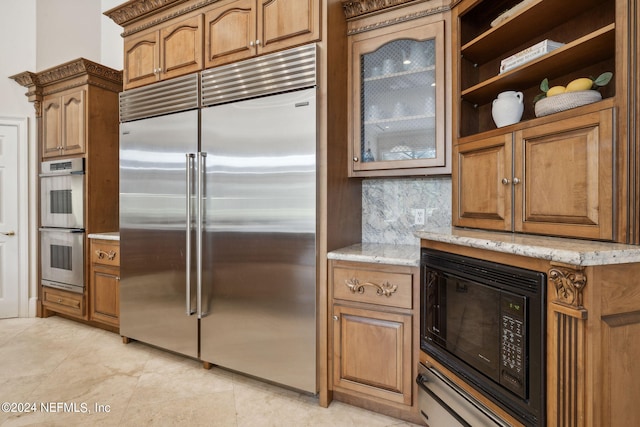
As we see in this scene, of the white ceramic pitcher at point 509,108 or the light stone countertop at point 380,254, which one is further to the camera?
the light stone countertop at point 380,254

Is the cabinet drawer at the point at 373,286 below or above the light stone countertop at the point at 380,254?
below

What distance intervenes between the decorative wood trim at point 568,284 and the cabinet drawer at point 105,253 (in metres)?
3.07

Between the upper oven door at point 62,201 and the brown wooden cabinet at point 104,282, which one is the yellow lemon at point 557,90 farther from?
Result: the upper oven door at point 62,201

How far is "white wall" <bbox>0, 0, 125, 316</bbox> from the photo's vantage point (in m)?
3.62

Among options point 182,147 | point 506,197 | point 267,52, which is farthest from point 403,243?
point 182,147

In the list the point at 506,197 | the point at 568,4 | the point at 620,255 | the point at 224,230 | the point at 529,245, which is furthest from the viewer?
the point at 224,230

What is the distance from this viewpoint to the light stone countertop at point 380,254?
181 cm

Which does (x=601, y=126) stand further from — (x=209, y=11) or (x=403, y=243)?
(x=209, y=11)

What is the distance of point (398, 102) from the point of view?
7.04ft

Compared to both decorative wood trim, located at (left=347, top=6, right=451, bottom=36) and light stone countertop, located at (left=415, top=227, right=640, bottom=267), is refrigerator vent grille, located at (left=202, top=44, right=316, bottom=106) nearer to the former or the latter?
decorative wood trim, located at (left=347, top=6, right=451, bottom=36)

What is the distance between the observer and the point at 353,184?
91.9 inches

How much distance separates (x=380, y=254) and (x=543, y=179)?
0.85 meters

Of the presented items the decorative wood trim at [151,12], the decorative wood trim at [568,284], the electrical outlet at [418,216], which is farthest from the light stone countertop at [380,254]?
the decorative wood trim at [151,12]

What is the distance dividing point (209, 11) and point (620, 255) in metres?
2.54
